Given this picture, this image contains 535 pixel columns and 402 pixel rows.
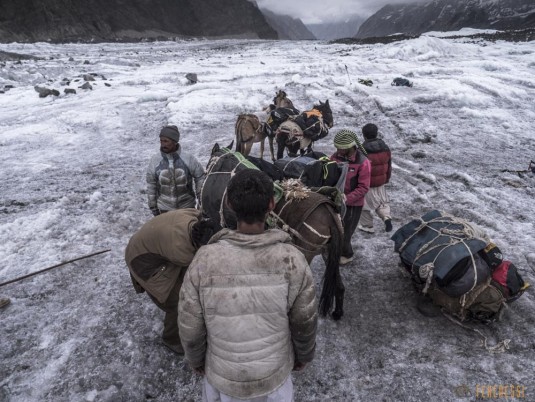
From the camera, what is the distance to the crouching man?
2.38 metres

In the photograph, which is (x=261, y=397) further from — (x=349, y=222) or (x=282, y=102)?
(x=282, y=102)

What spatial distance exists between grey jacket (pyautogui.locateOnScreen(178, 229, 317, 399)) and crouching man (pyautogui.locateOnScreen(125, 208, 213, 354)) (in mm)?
682

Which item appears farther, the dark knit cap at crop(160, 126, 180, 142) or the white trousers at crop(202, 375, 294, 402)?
the dark knit cap at crop(160, 126, 180, 142)

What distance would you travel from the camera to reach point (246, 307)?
1.64m

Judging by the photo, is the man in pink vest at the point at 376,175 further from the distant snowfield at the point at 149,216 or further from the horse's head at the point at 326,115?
the horse's head at the point at 326,115

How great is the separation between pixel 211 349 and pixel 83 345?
2.20m

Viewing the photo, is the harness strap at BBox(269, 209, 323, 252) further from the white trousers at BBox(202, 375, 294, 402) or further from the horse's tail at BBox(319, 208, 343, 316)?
the white trousers at BBox(202, 375, 294, 402)

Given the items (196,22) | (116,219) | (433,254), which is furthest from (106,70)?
(196,22)

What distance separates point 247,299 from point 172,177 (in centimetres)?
266

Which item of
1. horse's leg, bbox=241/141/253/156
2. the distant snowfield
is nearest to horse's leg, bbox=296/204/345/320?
Answer: the distant snowfield

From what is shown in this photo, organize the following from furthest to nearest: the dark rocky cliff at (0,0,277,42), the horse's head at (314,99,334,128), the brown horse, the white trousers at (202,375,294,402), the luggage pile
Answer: the dark rocky cliff at (0,0,277,42) < the horse's head at (314,99,334,128) < the brown horse < the luggage pile < the white trousers at (202,375,294,402)

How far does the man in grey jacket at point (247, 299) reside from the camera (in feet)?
5.36

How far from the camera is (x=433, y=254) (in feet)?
10.9

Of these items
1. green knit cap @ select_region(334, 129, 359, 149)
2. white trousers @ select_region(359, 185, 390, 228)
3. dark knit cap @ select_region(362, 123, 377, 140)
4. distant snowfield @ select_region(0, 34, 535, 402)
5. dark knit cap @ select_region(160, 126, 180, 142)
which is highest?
→ dark knit cap @ select_region(160, 126, 180, 142)
